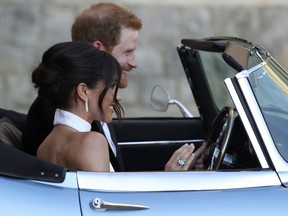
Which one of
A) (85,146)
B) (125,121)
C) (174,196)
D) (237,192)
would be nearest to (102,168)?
(85,146)

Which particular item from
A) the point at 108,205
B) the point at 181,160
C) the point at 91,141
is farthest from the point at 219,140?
the point at 108,205

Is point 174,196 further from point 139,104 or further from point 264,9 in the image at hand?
point 264,9

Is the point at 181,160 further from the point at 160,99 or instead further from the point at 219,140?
the point at 160,99

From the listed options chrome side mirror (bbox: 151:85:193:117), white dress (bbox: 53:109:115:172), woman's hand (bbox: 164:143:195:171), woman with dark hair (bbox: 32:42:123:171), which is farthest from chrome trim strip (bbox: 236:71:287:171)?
chrome side mirror (bbox: 151:85:193:117)

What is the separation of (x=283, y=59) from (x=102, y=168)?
566cm

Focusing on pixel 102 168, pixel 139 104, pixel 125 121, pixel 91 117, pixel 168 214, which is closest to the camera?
pixel 168 214

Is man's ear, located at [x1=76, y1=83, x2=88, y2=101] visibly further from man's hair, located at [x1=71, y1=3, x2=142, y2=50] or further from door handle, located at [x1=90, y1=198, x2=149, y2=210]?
man's hair, located at [x1=71, y1=3, x2=142, y2=50]

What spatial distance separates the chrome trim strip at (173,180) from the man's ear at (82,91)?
0.38 meters

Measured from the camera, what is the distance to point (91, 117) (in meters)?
2.99

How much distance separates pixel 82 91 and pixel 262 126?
2.30 feet

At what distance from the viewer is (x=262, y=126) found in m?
2.87

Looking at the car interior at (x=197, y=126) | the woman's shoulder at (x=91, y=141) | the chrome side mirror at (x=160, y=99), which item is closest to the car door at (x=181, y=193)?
the woman's shoulder at (x=91, y=141)

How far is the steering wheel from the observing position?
3.34 m

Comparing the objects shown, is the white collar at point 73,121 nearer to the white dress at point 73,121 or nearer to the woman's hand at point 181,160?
the white dress at point 73,121
